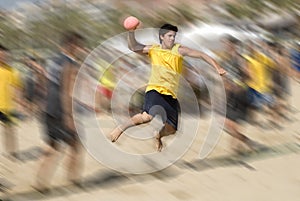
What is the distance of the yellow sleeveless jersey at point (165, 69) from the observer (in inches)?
180

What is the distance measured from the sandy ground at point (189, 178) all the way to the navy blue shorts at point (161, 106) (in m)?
0.42

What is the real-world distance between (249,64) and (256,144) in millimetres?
1454

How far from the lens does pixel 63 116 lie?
4219 mm

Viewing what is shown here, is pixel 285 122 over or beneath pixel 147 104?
beneath

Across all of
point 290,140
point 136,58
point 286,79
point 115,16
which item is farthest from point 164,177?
point 115,16

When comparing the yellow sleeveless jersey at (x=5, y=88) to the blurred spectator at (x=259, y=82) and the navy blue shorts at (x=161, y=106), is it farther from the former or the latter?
the blurred spectator at (x=259, y=82)

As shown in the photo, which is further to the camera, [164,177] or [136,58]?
[136,58]

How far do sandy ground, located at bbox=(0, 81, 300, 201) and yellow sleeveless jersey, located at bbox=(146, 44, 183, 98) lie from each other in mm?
637

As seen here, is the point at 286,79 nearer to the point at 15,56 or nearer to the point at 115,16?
the point at 115,16

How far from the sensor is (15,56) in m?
8.62

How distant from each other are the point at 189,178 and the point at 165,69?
84cm

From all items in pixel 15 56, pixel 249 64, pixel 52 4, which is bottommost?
pixel 15 56

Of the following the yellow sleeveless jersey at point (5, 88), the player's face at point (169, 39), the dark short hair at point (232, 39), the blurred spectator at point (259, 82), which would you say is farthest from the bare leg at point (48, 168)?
the dark short hair at point (232, 39)

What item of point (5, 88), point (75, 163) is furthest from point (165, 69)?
point (5, 88)
